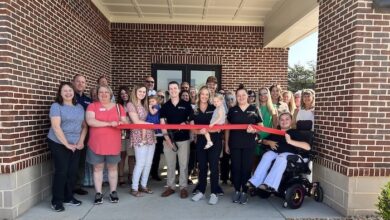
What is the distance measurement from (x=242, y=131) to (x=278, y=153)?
0.72m

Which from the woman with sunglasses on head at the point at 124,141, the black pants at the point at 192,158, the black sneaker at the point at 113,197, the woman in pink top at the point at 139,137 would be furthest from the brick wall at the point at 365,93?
the woman with sunglasses on head at the point at 124,141

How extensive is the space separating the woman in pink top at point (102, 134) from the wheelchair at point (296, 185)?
2470 mm

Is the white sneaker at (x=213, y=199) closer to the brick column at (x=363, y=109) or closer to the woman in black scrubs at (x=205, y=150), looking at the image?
the woman in black scrubs at (x=205, y=150)

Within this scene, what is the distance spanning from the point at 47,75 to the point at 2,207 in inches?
78.8

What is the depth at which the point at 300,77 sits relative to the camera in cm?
3195

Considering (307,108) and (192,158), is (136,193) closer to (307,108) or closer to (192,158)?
(192,158)

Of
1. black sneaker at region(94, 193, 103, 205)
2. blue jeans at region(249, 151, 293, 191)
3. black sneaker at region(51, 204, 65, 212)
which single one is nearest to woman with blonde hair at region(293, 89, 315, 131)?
blue jeans at region(249, 151, 293, 191)

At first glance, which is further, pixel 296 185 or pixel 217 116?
pixel 217 116

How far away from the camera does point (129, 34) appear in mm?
9719

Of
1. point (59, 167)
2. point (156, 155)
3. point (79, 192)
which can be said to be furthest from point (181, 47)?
point (59, 167)

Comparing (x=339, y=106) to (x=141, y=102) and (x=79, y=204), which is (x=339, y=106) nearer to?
(x=141, y=102)

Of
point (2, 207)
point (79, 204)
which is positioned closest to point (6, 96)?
point (2, 207)

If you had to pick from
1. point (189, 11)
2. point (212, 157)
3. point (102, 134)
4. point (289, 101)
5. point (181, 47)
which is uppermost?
point (189, 11)

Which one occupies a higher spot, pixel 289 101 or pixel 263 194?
pixel 289 101
